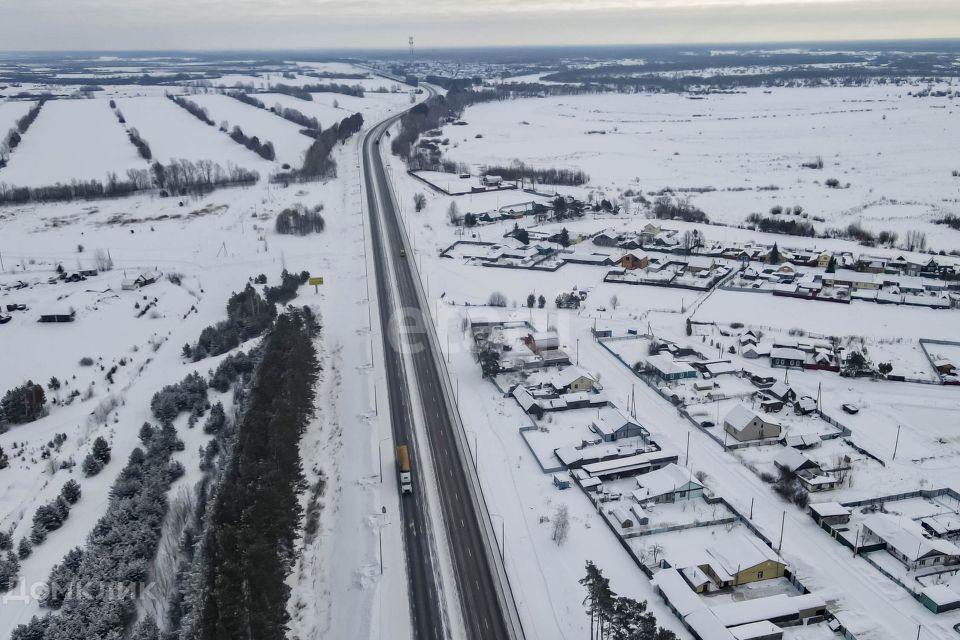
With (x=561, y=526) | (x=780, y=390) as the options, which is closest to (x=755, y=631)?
(x=561, y=526)

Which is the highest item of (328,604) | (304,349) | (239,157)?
(239,157)

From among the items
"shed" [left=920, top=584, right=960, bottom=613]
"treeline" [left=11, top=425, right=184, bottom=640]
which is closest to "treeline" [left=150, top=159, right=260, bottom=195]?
"treeline" [left=11, top=425, right=184, bottom=640]

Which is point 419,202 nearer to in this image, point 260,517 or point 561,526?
point 561,526

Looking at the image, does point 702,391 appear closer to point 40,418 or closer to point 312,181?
point 40,418

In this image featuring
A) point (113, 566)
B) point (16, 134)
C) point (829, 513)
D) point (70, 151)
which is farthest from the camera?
point (16, 134)

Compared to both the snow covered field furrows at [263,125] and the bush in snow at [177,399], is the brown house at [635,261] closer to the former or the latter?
the bush in snow at [177,399]

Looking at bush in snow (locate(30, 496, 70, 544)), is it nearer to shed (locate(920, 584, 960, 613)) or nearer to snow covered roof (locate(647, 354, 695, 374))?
snow covered roof (locate(647, 354, 695, 374))

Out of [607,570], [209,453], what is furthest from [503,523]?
[209,453]

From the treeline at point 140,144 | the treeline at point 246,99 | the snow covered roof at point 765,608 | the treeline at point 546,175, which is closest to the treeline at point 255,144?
the treeline at point 140,144
